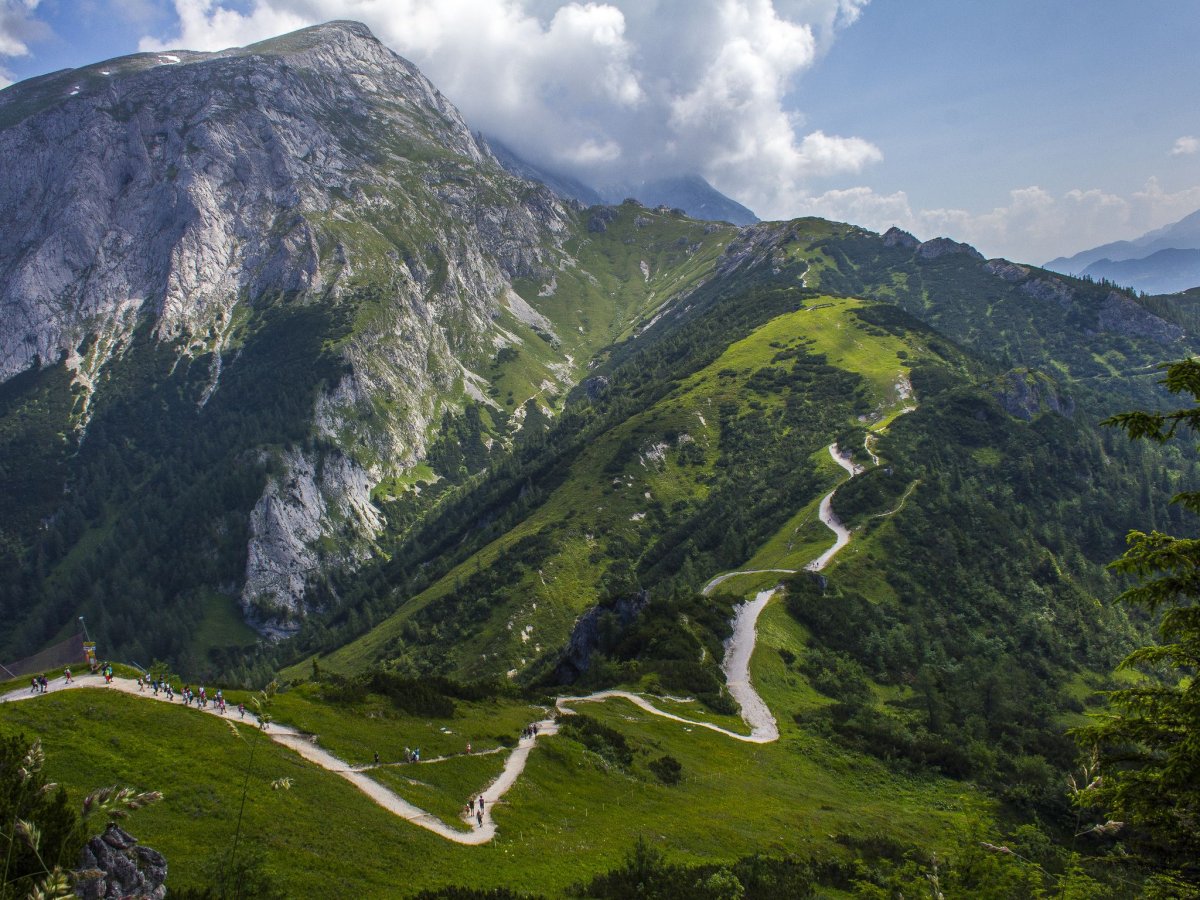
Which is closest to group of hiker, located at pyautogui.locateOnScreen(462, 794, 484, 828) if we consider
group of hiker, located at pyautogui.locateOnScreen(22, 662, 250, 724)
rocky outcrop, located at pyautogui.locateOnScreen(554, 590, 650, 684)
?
group of hiker, located at pyautogui.locateOnScreen(22, 662, 250, 724)

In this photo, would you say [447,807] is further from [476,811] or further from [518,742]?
[518,742]

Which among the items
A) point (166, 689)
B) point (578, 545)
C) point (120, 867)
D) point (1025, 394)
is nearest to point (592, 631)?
point (166, 689)

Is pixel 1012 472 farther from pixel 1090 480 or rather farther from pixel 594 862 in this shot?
pixel 594 862

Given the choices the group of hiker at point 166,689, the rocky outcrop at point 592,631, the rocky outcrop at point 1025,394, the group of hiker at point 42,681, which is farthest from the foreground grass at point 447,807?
the rocky outcrop at point 1025,394

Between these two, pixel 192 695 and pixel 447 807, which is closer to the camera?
pixel 447 807

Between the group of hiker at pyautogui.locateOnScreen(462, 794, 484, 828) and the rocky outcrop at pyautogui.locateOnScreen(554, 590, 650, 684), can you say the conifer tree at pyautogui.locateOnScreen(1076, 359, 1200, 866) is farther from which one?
the rocky outcrop at pyautogui.locateOnScreen(554, 590, 650, 684)

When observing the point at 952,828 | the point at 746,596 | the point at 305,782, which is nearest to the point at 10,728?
the point at 305,782

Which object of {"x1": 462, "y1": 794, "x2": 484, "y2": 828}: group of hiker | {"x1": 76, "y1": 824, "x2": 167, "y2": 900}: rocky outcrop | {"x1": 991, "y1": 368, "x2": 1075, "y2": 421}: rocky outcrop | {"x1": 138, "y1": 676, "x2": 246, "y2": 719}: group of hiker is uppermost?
{"x1": 991, "y1": 368, "x2": 1075, "y2": 421}: rocky outcrop
